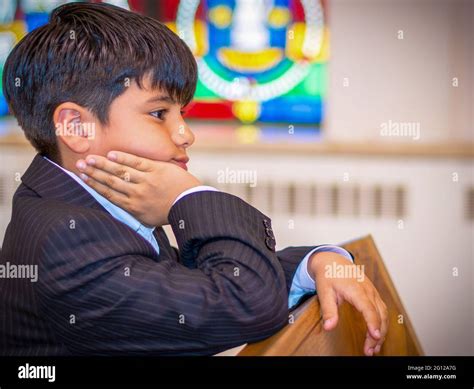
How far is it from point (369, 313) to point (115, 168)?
15.4 inches

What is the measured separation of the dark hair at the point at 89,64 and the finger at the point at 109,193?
111mm

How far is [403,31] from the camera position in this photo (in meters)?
2.26

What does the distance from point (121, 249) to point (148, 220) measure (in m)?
0.12

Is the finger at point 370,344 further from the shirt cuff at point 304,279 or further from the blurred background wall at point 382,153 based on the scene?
the blurred background wall at point 382,153

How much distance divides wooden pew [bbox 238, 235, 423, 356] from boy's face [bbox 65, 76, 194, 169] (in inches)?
12.0

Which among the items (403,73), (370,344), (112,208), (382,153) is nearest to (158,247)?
(112,208)

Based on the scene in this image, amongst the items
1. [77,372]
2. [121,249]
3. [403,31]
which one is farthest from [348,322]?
[403,31]

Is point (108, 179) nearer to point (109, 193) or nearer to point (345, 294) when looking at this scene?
point (109, 193)

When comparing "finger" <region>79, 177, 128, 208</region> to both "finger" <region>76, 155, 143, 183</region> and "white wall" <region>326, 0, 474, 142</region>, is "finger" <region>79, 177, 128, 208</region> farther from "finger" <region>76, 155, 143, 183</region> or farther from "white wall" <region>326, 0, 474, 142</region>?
"white wall" <region>326, 0, 474, 142</region>

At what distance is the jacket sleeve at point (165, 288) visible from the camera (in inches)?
34.1

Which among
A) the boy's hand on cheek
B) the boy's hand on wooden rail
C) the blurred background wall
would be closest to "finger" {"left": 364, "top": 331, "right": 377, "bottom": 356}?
the boy's hand on wooden rail

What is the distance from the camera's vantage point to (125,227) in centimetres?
91

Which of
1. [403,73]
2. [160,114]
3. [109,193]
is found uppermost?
[403,73]

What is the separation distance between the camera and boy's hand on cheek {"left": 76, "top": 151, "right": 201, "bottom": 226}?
968 mm
